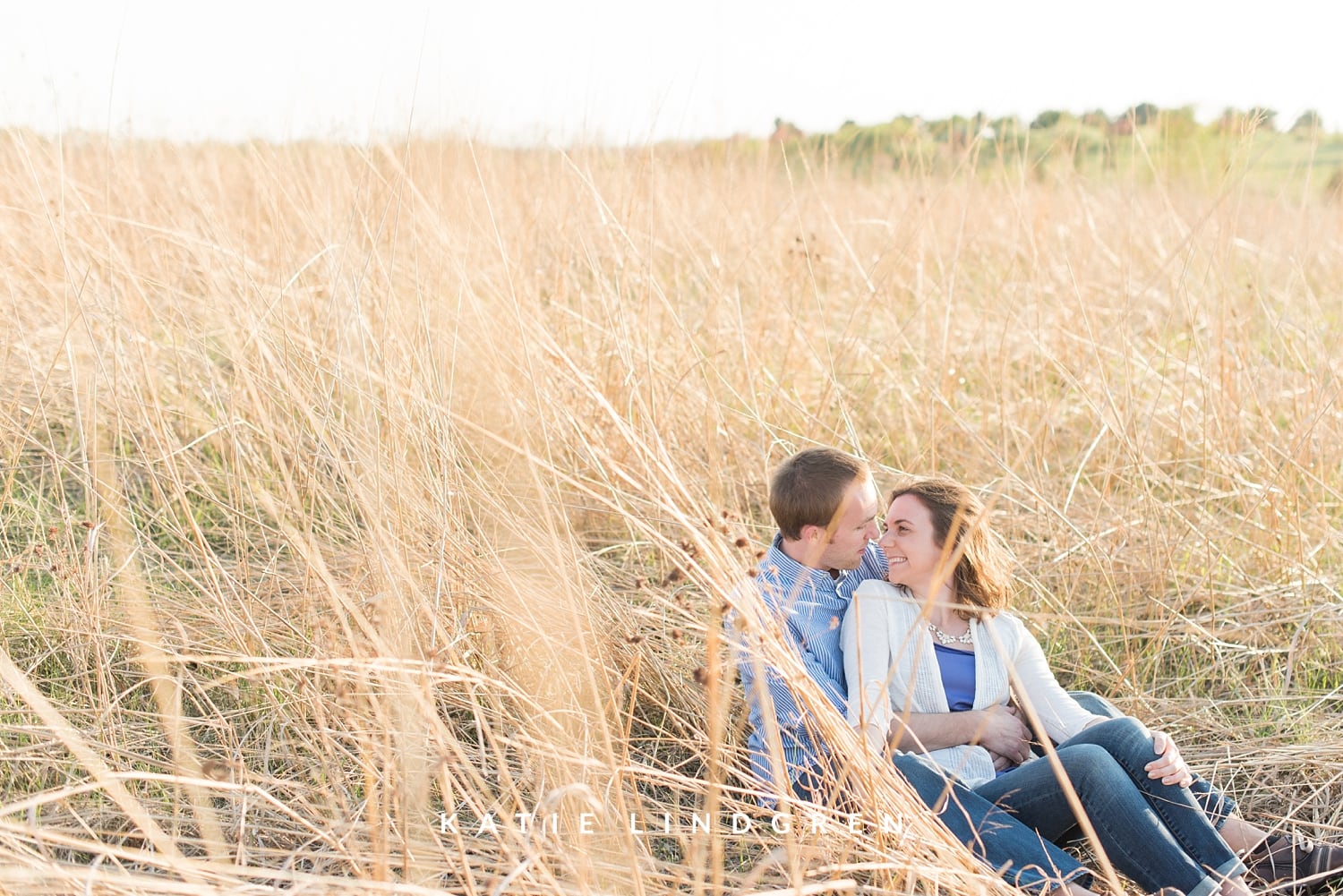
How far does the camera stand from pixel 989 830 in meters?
1.58

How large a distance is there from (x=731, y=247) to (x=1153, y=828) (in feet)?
8.41

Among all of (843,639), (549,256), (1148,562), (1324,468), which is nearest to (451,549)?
(843,639)

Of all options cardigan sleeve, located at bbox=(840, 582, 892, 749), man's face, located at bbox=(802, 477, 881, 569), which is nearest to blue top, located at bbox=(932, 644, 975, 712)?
cardigan sleeve, located at bbox=(840, 582, 892, 749)

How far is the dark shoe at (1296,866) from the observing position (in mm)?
1614

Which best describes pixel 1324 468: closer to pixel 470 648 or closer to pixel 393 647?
pixel 470 648

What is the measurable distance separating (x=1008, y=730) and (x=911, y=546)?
34 centimetres

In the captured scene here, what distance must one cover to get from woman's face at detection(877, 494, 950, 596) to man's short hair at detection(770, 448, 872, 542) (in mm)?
89

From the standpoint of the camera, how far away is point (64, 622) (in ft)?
6.41

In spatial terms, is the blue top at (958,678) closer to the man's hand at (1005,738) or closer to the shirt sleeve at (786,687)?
the man's hand at (1005,738)

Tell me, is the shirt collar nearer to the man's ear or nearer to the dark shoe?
the man's ear

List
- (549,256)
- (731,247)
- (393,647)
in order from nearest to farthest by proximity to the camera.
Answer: (393,647), (549,256), (731,247)

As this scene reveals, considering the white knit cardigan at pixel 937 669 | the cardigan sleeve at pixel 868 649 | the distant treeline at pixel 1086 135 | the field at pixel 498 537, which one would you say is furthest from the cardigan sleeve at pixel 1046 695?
the distant treeline at pixel 1086 135

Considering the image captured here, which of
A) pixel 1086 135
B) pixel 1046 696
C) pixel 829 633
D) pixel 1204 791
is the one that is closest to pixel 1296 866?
pixel 1204 791

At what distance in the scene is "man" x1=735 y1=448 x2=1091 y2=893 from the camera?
1571 mm
